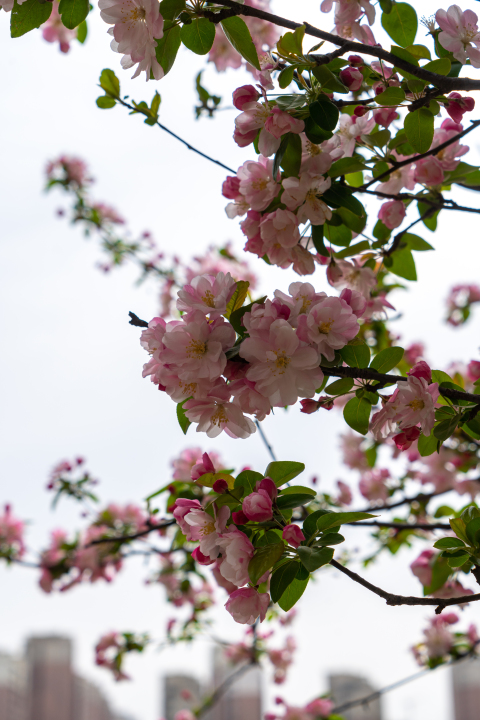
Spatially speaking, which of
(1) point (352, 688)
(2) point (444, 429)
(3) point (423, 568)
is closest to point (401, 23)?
(2) point (444, 429)

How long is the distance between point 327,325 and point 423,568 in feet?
3.36

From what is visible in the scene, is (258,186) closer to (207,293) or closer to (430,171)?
(207,293)

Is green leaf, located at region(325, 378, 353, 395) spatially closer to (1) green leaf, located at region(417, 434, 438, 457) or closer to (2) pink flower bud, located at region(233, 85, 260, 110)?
(1) green leaf, located at region(417, 434, 438, 457)

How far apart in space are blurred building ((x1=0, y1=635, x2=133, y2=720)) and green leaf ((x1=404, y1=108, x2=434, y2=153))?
17424 mm

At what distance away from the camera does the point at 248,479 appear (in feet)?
2.98

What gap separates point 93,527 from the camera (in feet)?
9.69

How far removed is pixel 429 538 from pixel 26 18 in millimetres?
2015

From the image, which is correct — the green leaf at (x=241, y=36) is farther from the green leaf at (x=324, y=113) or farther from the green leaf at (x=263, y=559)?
the green leaf at (x=263, y=559)

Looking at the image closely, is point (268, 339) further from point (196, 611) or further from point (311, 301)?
point (196, 611)

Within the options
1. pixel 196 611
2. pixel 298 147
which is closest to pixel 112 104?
pixel 298 147

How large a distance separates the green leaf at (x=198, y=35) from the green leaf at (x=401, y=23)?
14.5 inches

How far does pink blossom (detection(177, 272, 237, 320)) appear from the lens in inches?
32.2

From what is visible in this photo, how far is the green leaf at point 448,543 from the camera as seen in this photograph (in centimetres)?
87

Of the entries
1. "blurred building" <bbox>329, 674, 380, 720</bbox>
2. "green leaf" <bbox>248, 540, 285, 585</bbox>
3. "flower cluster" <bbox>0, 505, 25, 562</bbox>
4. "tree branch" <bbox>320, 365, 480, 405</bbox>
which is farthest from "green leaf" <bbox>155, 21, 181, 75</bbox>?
"blurred building" <bbox>329, 674, 380, 720</bbox>
